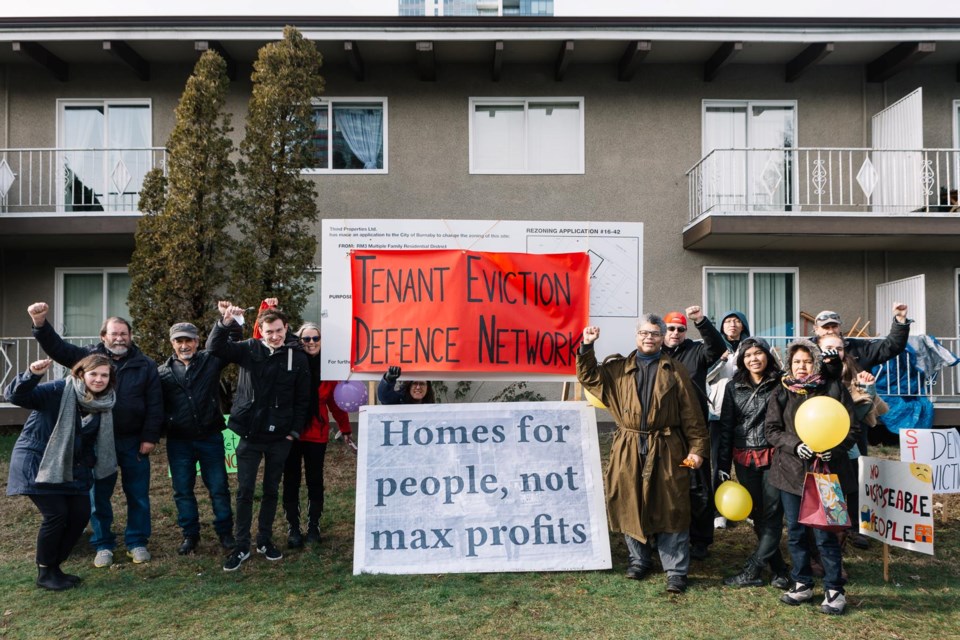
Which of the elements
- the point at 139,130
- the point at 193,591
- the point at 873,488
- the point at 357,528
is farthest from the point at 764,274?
the point at 139,130

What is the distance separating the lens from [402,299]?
5.41 metres

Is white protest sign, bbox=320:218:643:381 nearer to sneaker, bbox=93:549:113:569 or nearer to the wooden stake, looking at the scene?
sneaker, bbox=93:549:113:569

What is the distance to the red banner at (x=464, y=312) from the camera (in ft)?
17.5

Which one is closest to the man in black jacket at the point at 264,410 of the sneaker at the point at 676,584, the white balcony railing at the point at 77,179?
the sneaker at the point at 676,584

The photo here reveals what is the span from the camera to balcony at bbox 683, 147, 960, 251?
35.5 feet

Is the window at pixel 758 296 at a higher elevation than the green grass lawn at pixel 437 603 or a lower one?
higher

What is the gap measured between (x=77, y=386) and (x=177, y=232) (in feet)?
16.1

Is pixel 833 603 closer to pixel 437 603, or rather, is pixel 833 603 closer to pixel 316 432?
pixel 437 603

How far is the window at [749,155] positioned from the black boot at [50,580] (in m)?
10.1

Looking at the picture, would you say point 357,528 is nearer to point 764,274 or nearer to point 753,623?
point 753,623

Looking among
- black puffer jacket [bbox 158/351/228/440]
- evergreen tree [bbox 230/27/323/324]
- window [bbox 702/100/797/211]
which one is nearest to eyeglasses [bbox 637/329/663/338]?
black puffer jacket [bbox 158/351/228/440]

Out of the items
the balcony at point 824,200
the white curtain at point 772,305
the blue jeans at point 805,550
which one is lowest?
the blue jeans at point 805,550

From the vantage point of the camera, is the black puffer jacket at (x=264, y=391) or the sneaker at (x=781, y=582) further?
the black puffer jacket at (x=264, y=391)

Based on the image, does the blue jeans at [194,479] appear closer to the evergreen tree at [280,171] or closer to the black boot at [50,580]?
the black boot at [50,580]
